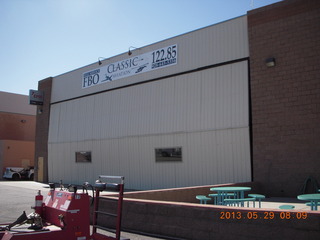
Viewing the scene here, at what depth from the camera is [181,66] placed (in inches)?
754

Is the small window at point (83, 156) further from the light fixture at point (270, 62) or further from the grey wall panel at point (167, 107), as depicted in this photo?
the light fixture at point (270, 62)

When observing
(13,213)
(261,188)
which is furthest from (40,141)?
(261,188)

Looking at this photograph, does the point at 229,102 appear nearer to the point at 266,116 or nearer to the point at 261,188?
the point at 266,116

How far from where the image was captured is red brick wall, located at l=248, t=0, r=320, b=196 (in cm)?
1365

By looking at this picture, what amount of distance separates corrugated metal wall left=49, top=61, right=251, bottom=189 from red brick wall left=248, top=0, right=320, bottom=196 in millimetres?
887

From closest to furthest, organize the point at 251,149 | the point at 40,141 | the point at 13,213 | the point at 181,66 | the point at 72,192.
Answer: the point at 72,192 < the point at 13,213 < the point at 251,149 < the point at 181,66 < the point at 40,141

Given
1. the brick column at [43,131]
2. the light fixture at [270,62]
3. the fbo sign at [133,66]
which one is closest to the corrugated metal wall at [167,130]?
the fbo sign at [133,66]

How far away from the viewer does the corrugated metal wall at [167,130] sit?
16234 millimetres

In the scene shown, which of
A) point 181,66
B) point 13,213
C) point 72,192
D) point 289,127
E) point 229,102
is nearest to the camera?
point 72,192

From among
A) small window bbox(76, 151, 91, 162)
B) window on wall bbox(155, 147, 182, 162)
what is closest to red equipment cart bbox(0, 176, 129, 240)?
window on wall bbox(155, 147, 182, 162)

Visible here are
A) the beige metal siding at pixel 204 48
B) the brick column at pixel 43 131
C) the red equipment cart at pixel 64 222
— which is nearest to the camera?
the red equipment cart at pixel 64 222

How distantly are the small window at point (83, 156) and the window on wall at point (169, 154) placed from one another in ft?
22.6

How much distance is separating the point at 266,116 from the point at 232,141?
218cm

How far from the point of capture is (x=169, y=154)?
18.9 m
